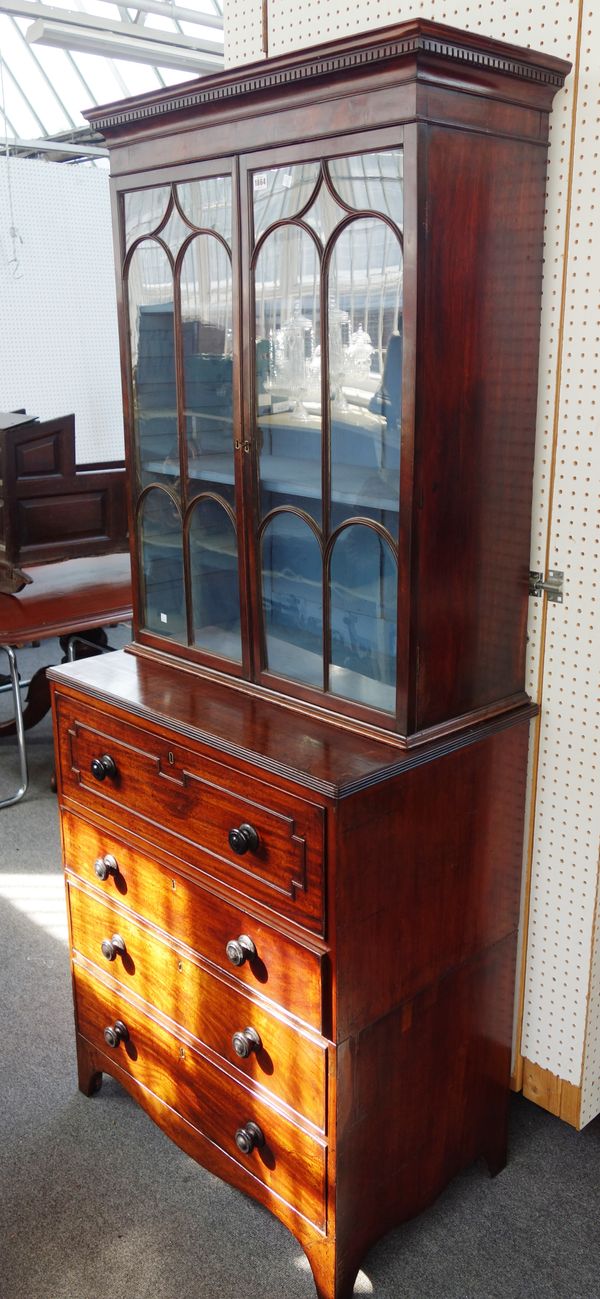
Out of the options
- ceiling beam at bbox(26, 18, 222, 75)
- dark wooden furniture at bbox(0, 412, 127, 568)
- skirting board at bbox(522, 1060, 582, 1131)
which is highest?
ceiling beam at bbox(26, 18, 222, 75)

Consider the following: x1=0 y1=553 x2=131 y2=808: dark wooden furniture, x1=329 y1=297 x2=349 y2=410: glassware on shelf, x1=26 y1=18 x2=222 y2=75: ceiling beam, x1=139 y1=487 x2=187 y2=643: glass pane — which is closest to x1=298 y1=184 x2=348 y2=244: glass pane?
x1=329 y1=297 x2=349 y2=410: glassware on shelf

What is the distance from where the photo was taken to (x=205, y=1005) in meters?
2.06

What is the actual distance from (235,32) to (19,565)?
2.01 m

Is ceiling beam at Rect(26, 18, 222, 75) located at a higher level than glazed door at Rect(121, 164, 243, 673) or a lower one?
higher

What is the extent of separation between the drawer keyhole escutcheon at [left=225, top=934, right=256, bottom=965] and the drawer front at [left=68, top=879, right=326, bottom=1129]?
0.34 feet

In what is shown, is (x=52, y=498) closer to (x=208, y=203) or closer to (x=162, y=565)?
(x=162, y=565)

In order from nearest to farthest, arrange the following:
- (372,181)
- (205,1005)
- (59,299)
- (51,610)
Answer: (372,181)
(205,1005)
(51,610)
(59,299)

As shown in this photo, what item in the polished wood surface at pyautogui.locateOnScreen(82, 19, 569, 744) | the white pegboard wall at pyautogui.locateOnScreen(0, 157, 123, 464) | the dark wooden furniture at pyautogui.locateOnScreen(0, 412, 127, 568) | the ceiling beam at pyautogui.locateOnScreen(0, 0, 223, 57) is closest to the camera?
the polished wood surface at pyautogui.locateOnScreen(82, 19, 569, 744)

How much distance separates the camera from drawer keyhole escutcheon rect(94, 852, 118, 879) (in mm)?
2252

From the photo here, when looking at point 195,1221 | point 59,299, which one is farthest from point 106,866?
point 59,299

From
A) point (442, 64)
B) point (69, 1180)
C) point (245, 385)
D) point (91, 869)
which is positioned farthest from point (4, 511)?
point (442, 64)

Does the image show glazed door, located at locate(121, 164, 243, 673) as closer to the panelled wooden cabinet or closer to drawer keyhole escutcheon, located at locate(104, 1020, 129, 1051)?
the panelled wooden cabinet

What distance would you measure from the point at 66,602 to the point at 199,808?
7.51 feet

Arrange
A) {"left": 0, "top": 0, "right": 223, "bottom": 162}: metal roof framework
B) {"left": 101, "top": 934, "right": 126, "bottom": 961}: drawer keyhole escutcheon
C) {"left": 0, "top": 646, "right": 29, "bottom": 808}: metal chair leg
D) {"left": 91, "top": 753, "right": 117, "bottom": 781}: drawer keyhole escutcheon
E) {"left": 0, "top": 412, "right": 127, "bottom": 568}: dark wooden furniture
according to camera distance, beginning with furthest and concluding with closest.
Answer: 1. {"left": 0, "top": 0, "right": 223, "bottom": 162}: metal roof framework
2. {"left": 0, "top": 646, "right": 29, "bottom": 808}: metal chair leg
3. {"left": 0, "top": 412, "right": 127, "bottom": 568}: dark wooden furniture
4. {"left": 101, "top": 934, "right": 126, "bottom": 961}: drawer keyhole escutcheon
5. {"left": 91, "top": 753, "right": 117, "bottom": 781}: drawer keyhole escutcheon
